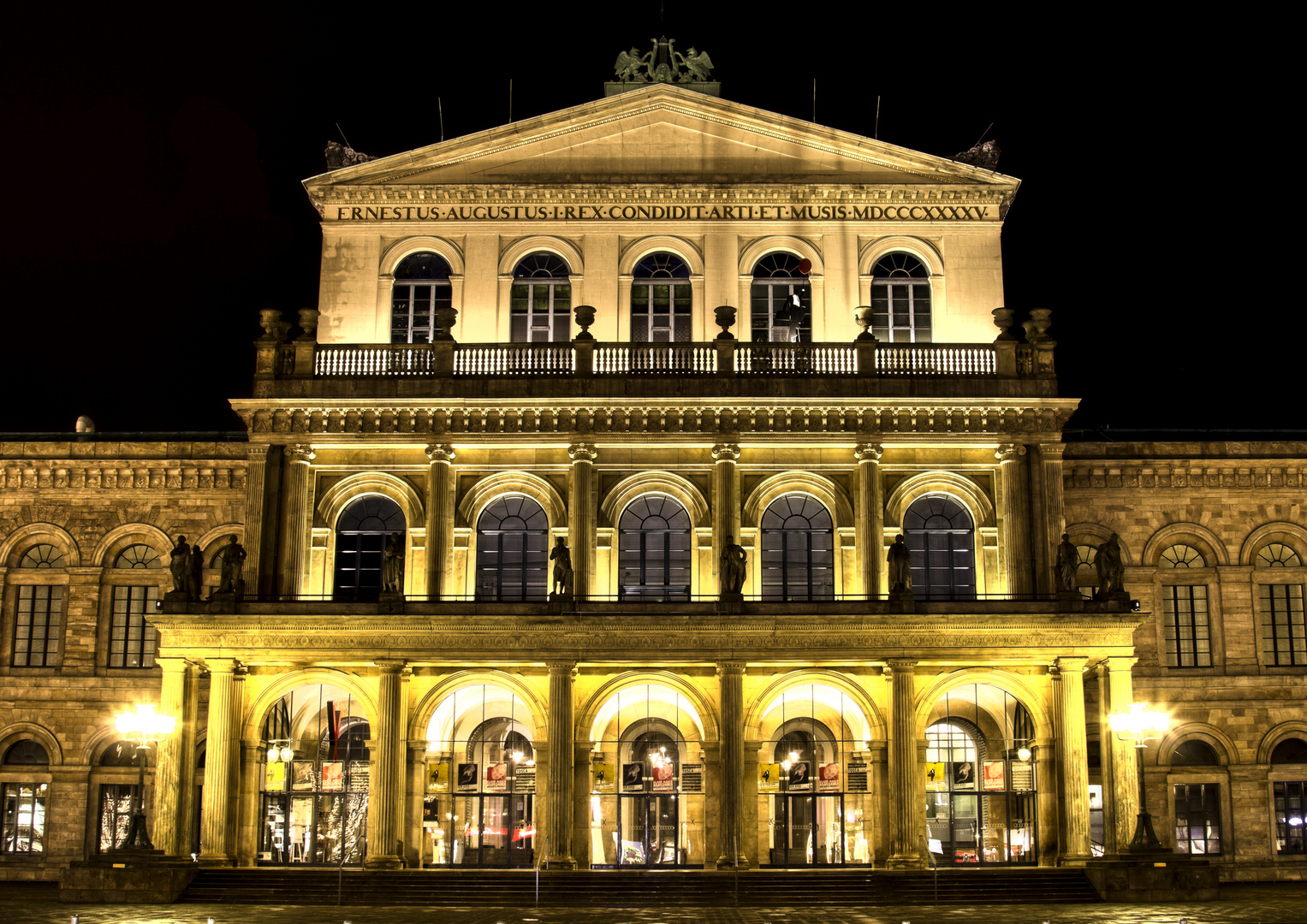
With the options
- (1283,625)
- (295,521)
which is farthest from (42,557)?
(1283,625)

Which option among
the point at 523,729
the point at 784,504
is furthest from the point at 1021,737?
the point at 523,729

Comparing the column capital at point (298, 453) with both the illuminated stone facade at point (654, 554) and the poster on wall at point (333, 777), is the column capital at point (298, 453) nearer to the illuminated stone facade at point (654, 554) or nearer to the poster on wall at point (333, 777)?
the illuminated stone facade at point (654, 554)

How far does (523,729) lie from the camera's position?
127 ft

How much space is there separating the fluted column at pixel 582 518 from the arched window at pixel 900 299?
9.32 m

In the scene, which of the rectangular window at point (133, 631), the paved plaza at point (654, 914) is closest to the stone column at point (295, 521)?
the rectangular window at point (133, 631)

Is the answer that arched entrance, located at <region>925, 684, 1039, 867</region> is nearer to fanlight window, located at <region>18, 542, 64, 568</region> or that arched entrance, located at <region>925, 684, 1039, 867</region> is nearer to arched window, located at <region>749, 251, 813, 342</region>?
arched window, located at <region>749, 251, 813, 342</region>

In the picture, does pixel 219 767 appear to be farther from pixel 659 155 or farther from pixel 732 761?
pixel 659 155

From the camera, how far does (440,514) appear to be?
3797cm

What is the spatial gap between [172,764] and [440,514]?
8962 millimetres

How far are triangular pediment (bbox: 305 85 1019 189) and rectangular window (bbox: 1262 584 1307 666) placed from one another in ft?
45.5

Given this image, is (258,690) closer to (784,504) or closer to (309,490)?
(309,490)

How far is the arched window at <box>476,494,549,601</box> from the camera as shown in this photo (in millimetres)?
38312

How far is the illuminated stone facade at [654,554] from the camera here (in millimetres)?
35531

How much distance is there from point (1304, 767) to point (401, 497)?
84.4ft
